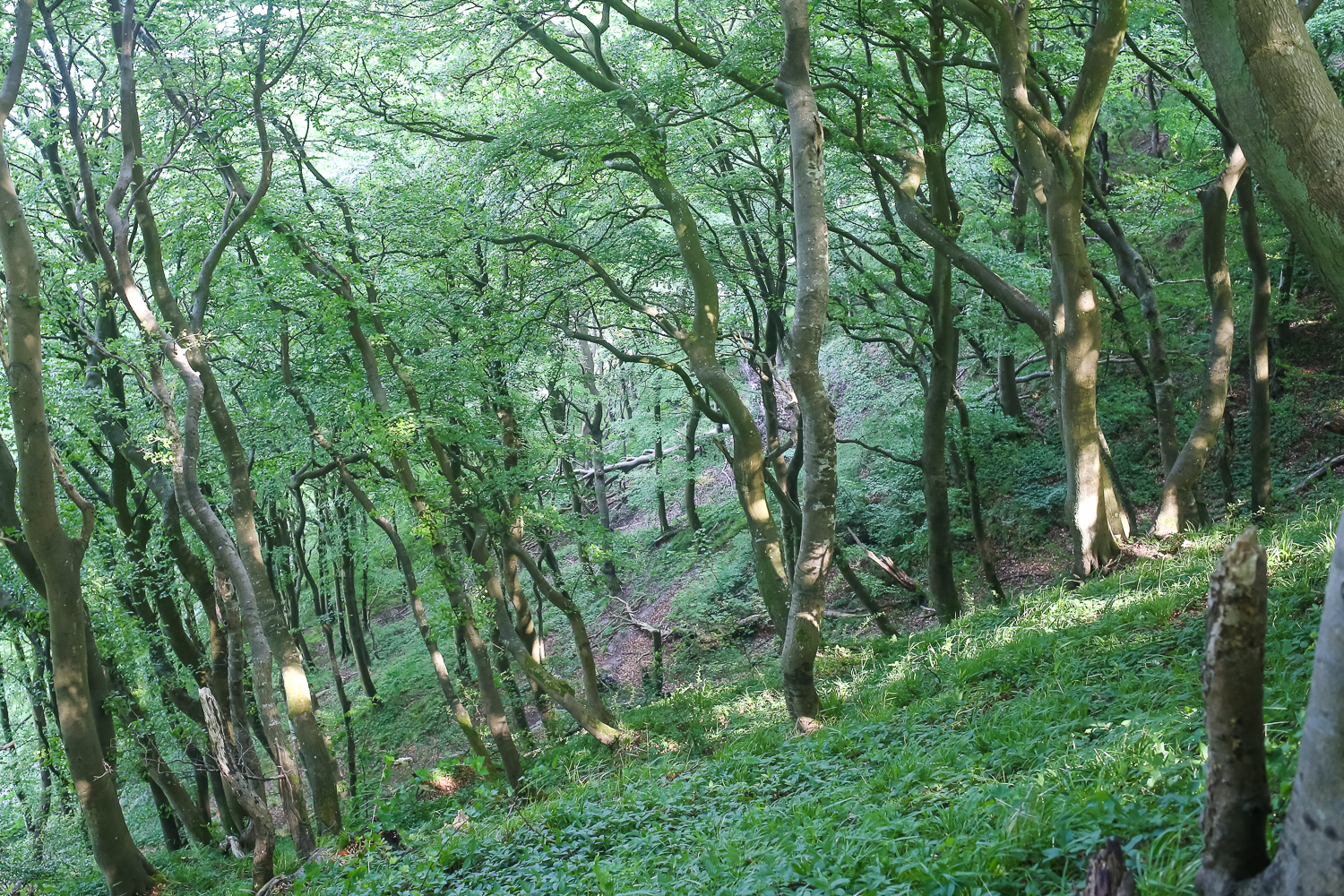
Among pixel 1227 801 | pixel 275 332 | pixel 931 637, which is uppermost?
pixel 275 332

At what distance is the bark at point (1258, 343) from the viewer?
9477 mm

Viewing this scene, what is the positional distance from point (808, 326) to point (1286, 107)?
3383 millimetres

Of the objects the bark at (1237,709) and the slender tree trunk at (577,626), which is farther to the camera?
the slender tree trunk at (577,626)

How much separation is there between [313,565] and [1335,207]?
24.6m

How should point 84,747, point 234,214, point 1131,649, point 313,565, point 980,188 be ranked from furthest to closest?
point 313,565 < point 980,188 < point 234,214 < point 84,747 < point 1131,649

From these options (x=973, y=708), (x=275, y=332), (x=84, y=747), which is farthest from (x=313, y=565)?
(x=973, y=708)

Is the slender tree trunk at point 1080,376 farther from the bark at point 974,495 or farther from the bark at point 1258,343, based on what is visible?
the bark at point 974,495

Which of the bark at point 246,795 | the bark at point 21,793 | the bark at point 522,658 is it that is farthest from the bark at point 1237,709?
the bark at point 21,793

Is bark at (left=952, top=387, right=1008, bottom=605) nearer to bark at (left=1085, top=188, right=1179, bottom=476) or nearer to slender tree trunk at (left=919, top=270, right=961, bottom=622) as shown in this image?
slender tree trunk at (left=919, top=270, right=961, bottom=622)

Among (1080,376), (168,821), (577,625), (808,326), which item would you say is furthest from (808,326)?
(168,821)

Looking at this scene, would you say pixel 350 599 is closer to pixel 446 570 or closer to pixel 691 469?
pixel 691 469

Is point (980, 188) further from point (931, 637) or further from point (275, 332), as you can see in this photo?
point (275, 332)

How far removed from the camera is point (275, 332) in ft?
35.0

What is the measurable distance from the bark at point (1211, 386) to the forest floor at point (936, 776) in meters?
0.92
